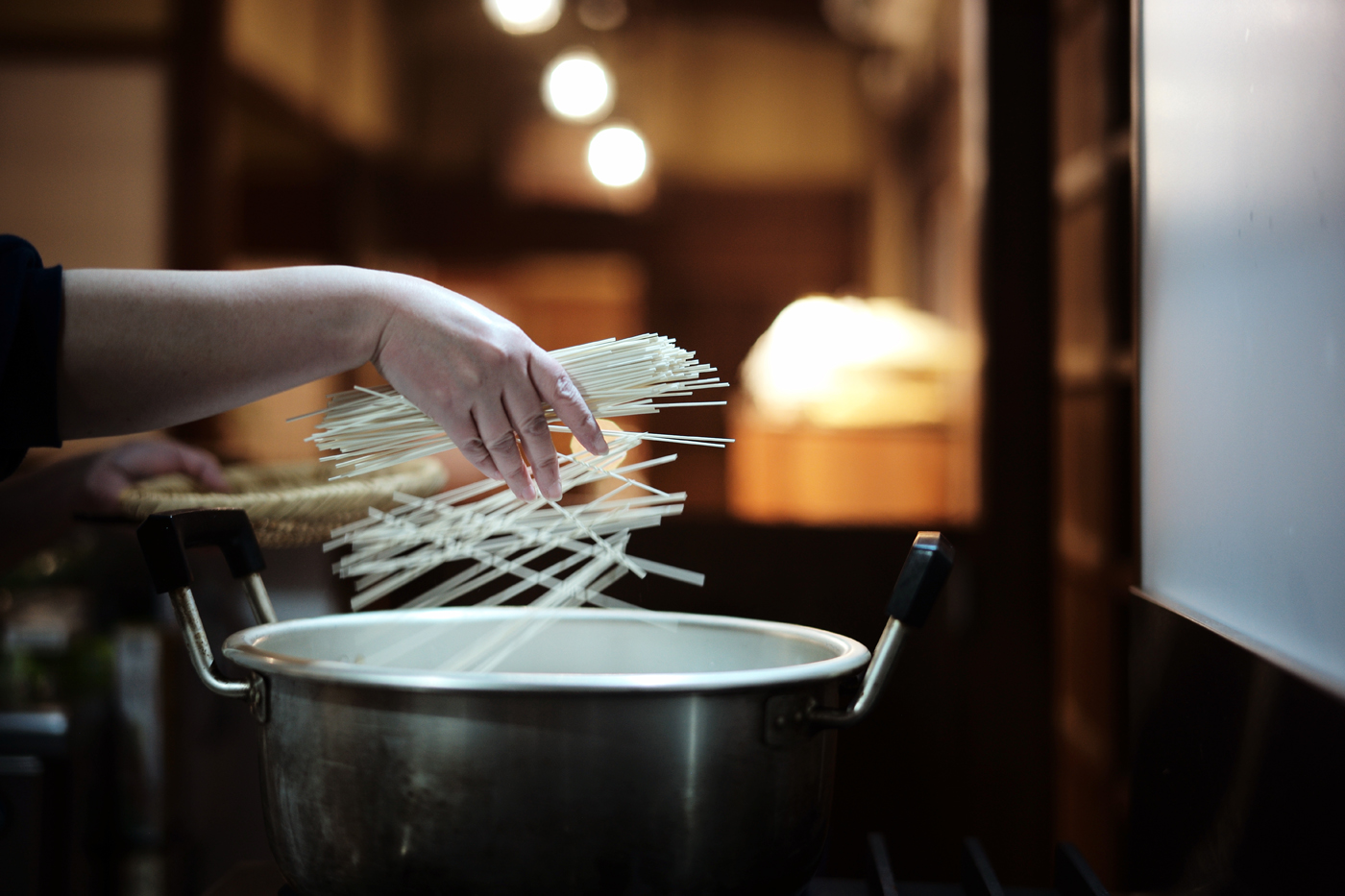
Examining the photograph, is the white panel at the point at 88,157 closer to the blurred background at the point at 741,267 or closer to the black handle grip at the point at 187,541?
the blurred background at the point at 741,267

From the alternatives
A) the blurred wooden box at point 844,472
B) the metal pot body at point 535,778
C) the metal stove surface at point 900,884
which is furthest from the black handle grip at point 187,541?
the blurred wooden box at point 844,472

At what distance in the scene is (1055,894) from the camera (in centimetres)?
66

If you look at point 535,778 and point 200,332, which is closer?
point 535,778

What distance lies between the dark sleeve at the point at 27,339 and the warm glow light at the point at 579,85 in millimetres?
1334

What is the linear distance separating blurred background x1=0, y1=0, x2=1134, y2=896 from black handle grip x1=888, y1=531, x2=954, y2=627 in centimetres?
100

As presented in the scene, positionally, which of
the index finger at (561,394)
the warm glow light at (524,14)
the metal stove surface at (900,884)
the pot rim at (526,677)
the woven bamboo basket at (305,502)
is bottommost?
the metal stove surface at (900,884)

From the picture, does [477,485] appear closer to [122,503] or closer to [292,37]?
[122,503]

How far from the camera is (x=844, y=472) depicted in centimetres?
173

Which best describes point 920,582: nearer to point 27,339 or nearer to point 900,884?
point 900,884

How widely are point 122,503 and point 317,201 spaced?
118cm

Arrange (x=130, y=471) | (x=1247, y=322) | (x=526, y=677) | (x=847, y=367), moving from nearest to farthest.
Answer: (x=526, y=677)
(x=1247, y=322)
(x=130, y=471)
(x=847, y=367)

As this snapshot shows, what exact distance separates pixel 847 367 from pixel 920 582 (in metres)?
1.24

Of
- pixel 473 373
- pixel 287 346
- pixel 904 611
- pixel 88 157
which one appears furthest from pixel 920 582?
pixel 88 157

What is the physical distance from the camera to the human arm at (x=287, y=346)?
581 millimetres
